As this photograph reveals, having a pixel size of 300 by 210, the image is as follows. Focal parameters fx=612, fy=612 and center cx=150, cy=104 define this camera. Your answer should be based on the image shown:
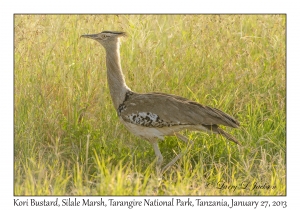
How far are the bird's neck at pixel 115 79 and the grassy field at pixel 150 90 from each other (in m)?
0.32

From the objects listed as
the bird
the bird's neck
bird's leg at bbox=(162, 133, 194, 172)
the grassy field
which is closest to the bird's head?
the bird's neck

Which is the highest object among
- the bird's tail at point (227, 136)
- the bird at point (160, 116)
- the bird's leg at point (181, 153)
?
the bird at point (160, 116)

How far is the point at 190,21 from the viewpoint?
7.25m

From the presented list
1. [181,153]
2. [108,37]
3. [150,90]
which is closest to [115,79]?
[108,37]

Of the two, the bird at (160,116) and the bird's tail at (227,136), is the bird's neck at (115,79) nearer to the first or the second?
the bird at (160,116)

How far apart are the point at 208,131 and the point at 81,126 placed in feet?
4.12

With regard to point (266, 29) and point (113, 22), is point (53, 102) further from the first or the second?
point (266, 29)

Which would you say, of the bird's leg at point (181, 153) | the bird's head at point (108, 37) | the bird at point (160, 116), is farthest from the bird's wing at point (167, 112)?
the bird's head at point (108, 37)

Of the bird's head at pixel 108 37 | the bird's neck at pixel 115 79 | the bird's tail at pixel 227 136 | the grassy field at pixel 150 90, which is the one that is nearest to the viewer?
the grassy field at pixel 150 90

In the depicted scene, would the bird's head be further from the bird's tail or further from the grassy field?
the bird's tail

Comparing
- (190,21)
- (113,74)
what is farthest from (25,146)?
(190,21)

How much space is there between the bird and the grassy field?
20cm

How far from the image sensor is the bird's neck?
5.77m

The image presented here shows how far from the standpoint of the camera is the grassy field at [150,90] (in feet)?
16.7
